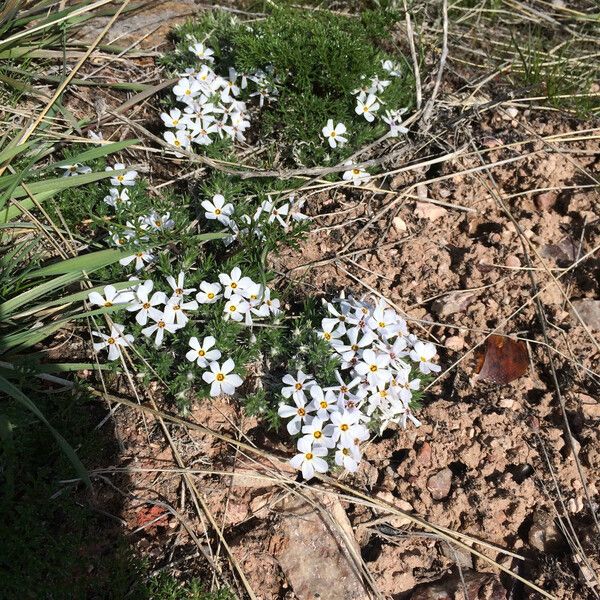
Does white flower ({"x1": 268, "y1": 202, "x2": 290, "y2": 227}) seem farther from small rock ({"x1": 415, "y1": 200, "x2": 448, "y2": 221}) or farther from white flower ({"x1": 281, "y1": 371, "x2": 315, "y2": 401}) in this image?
white flower ({"x1": 281, "y1": 371, "x2": 315, "y2": 401})

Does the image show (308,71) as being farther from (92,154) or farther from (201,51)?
(92,154)

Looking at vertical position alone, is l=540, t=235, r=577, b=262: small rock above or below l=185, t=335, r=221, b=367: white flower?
below

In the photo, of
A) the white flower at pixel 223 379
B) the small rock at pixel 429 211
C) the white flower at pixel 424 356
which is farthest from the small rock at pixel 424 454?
the small rock at pixel 429 211

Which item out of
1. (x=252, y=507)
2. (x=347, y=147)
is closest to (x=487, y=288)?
(x=347, y=147)

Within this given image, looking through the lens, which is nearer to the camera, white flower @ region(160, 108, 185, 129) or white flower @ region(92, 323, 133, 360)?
white flower @ region(92, 323, 133, 360)

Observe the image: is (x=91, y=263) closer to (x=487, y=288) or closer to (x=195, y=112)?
(x=195, y=112)

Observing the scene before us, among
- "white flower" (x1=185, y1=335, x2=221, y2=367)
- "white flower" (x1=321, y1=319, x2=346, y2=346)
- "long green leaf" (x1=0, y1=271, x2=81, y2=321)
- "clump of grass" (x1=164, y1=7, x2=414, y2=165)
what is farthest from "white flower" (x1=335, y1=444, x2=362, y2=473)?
"clump of grass" (x1=164, y1=7, x2=414, y2=165)

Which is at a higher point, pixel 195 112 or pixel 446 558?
pixel 195 112
